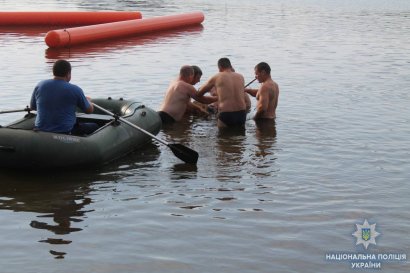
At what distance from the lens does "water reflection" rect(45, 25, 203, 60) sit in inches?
837

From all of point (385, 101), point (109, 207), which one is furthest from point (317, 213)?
point (385, 101)

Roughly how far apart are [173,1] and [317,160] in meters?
37.8

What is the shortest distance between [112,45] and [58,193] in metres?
15.9

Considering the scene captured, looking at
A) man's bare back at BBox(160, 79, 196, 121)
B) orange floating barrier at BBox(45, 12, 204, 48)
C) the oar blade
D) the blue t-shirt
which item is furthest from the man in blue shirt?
orange floating barrier at BBox(45, 12, 204, 48)

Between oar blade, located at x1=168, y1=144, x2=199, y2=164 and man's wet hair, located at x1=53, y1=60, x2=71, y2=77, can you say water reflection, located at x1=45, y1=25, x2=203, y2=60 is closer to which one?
oar blade, located at x1=168, y1=144, x2=199, y2=164

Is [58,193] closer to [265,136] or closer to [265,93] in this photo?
[265,136]

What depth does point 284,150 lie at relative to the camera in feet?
34.6

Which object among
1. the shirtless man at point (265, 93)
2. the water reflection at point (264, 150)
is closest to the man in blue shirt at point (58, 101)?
the water reflection at point (264, 150)

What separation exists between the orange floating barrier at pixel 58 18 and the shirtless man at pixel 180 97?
56.4 feet

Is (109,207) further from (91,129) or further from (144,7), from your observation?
(144,7)

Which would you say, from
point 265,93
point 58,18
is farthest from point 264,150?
point 58,18

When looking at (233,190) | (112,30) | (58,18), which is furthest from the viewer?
(58,18)

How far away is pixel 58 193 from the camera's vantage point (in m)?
8.18

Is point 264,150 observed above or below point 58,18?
below
